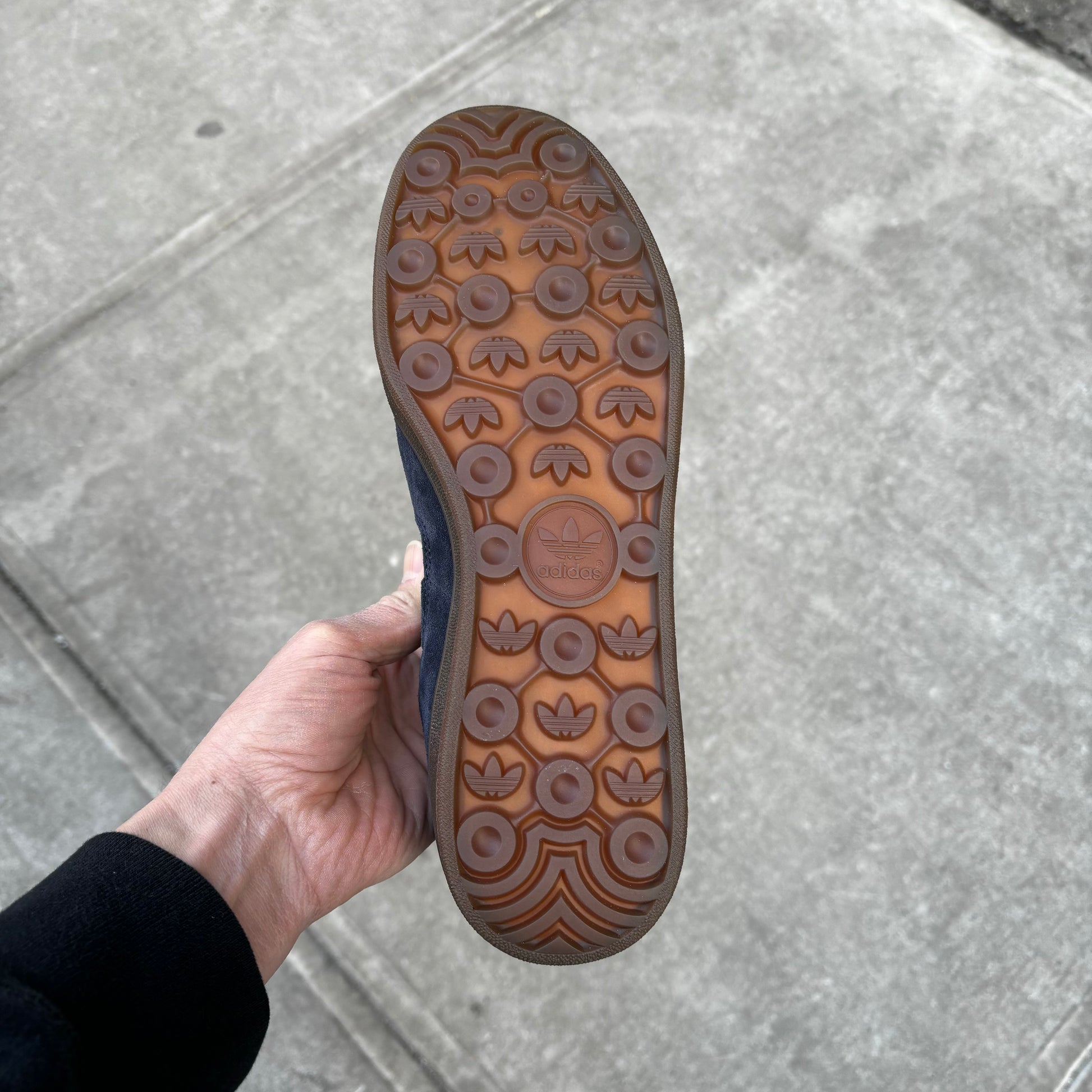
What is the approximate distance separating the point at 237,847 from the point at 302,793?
0.36 ft

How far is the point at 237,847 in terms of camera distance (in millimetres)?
1072

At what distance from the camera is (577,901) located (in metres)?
0.98

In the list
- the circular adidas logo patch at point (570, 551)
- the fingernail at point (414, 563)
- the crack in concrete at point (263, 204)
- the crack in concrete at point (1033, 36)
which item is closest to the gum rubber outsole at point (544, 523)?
the circular adidas logo patch at point (570, 551)

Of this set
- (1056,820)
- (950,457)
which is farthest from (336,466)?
(1056,820)

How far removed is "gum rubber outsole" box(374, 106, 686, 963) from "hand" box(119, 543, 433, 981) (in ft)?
0.75

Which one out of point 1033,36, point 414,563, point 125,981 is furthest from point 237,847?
point 1033,36

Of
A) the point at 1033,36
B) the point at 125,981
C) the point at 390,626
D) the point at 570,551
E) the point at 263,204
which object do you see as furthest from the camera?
the point at 1033,36

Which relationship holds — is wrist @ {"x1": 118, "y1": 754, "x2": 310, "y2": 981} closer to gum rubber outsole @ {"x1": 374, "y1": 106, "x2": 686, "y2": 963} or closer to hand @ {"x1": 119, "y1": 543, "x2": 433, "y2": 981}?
hand @ {"x1": 119, "y1": 543, "x2": 433, "y2": 981}

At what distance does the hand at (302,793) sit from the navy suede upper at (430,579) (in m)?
0.09

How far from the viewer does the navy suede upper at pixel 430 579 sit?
43.9 inches

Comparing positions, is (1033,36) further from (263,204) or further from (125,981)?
(125,981)

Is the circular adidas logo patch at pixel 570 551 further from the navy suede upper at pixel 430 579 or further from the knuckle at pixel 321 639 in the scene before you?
the knuckle at pixel 321 639

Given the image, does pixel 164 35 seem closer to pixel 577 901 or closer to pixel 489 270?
pixel 489 270

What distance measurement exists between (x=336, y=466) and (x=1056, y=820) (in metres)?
1.41
